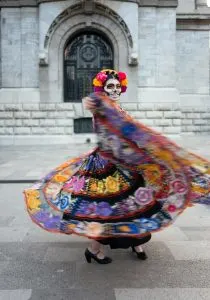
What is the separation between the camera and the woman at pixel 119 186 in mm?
3389

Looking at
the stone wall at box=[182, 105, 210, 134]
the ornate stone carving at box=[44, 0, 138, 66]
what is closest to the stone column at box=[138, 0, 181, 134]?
the ornate stone carving at box=[44, 0, 138, 66]

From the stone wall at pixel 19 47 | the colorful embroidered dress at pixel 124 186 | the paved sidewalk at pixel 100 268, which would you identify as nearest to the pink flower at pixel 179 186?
the colorful embroidered dress at pixel 124 186

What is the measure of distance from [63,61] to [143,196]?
1564cm

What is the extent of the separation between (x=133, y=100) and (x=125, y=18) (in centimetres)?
344

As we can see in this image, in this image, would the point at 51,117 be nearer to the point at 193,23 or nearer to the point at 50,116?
the point at 50,116

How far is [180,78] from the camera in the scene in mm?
20609

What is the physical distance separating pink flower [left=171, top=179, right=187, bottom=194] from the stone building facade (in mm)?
14707

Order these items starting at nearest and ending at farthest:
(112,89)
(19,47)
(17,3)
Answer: (112,89) < (17,3) < (19,47)

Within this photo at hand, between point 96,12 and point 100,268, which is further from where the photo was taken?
point 96,12

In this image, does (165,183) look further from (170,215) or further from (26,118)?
(26,118)

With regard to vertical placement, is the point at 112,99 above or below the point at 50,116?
above

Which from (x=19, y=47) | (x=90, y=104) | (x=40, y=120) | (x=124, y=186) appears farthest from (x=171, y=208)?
(x=19, y=47)

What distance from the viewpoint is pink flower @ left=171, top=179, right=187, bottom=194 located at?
354 centimetres

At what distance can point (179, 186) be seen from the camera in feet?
11.7
